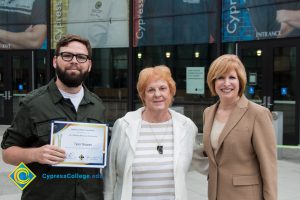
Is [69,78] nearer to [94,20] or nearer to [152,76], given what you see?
[152,76]

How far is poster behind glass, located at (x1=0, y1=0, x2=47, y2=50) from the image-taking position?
1429cm

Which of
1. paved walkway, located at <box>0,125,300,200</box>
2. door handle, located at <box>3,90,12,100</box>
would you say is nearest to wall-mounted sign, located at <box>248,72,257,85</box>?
paved walkway, located at <box>0,125,300,200</box>

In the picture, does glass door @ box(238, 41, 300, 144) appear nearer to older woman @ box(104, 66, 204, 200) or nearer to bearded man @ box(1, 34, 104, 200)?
older woman @ box(104, 66, 204, 200)

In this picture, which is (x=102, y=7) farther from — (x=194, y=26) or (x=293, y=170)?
(x=293, y=170)

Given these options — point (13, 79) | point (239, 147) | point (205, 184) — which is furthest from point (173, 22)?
point (239, 147)

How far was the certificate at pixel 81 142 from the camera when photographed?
8.50 feet

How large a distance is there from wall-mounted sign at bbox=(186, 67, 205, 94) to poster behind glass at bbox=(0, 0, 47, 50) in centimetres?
518

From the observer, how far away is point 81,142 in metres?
2.66

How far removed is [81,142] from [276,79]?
8506mm

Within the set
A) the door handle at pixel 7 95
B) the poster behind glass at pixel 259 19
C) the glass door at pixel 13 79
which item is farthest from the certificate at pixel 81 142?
the door handle at pixel 7 95

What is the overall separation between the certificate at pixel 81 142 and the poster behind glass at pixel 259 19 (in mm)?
8181

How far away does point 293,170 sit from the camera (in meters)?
7.75

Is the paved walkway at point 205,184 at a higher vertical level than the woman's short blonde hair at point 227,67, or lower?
lower

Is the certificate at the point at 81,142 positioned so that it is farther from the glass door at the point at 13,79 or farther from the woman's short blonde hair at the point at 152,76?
the glass door at the point at 13,79
